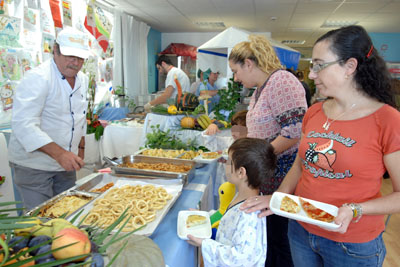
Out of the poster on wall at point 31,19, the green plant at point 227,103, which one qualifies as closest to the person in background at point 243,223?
the green plant at point 227,103

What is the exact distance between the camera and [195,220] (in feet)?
4.00

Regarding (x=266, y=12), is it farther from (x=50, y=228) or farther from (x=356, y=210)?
(x=50, y=228)

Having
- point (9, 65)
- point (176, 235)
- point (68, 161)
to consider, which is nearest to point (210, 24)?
point (9, 65)

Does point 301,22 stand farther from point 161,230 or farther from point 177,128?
point 161,230

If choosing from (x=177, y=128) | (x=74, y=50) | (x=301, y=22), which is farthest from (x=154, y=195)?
(x=301, y=22)

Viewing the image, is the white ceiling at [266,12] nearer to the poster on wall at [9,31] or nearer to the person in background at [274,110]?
the poster on wall at [9,31]

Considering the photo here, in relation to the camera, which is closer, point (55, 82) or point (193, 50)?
point (55, 82)

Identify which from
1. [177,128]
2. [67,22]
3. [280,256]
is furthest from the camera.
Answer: [67,22]

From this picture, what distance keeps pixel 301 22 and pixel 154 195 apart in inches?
266

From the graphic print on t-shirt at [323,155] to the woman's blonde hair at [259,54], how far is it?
0.69 m

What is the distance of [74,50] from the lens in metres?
1.68

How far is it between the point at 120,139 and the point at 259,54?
274 cm

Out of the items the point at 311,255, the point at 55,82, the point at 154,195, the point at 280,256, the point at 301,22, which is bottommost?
the point at 280,256

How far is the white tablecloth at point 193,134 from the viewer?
8.74 feet
